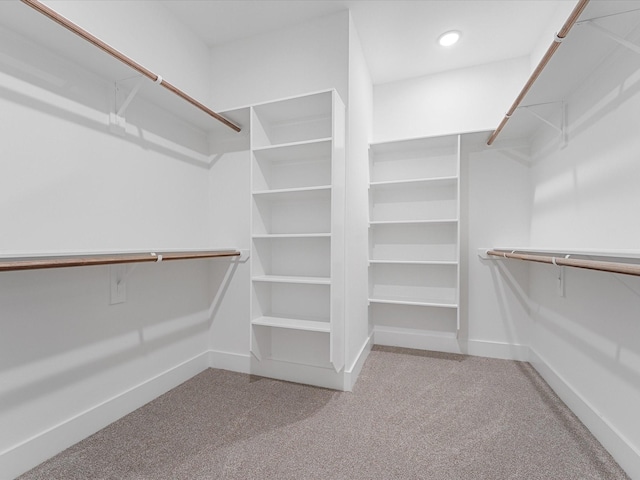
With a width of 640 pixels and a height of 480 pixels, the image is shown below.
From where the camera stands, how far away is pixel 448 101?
Answer: 2676mm

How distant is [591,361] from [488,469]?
2.63ft

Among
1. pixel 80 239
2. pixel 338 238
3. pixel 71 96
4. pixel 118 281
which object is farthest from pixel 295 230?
pixel 71 96

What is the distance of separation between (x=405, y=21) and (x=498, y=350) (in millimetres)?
2646

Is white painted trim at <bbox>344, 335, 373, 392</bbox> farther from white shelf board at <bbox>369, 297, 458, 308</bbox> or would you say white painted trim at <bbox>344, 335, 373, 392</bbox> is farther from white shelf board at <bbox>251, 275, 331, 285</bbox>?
white shelf board at <bbox>251, 275, 331, 285</bbox>

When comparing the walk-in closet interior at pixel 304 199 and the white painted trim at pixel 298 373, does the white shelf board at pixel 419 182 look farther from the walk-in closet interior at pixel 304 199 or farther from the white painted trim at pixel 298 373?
the white painted trim at pixel 298 373

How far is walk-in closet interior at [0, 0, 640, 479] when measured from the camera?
1.29 metres

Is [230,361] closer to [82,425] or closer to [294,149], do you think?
[82,425]

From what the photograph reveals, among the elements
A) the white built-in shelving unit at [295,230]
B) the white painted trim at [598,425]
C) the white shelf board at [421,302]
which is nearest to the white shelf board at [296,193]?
the white built-in shelving unit at [295,230]

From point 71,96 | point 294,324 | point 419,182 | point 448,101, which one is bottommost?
point 294,324

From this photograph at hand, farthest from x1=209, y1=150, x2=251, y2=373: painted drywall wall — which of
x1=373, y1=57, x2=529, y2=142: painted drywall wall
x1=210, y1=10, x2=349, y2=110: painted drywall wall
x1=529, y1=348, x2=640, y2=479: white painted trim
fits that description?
x1=529, y1=348, x2=640, y2=479: white painted trim

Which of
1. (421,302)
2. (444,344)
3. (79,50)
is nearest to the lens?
(79,50)

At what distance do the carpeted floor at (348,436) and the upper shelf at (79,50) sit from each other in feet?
5.94

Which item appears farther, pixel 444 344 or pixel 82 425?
pixel 444 344

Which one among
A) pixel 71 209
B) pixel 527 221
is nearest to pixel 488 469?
pixel 527 221
